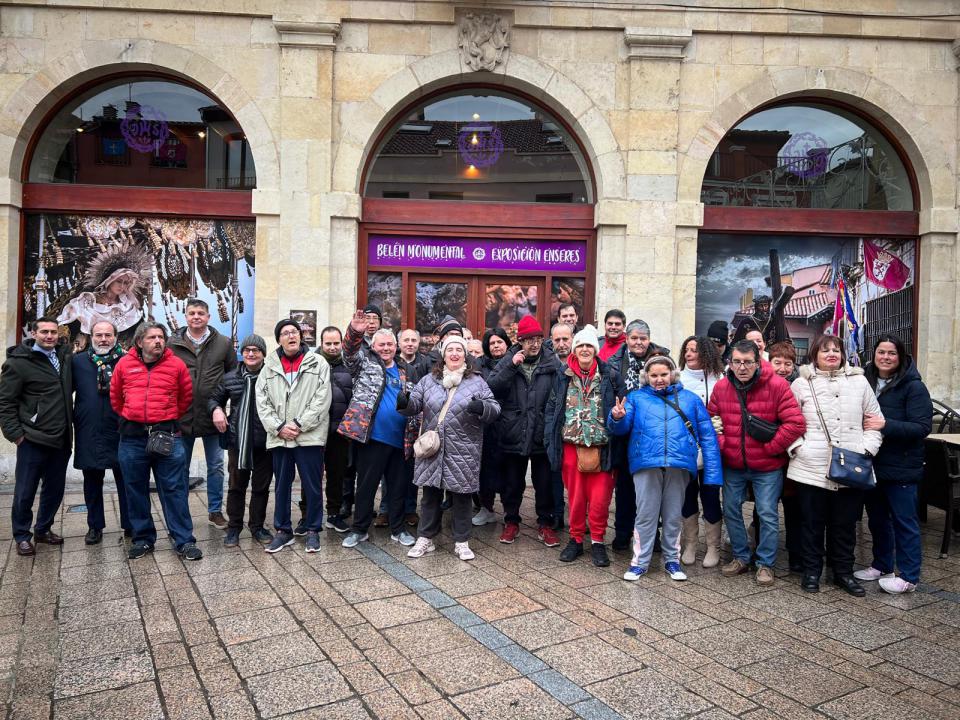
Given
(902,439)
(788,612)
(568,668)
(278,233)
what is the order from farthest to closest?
(278,233) < (902,439) < (788,612) < (568,668)

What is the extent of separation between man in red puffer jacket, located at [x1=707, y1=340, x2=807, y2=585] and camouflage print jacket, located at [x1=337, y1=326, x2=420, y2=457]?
255 centimetres

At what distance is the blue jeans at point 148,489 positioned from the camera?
18.7 feet

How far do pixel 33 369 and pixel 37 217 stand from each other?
4.37m

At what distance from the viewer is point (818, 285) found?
975 centimetres

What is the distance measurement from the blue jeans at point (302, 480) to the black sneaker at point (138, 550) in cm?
103

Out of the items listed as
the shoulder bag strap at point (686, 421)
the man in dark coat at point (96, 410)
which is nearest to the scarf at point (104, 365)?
the man in dark coat at point (96, 410)

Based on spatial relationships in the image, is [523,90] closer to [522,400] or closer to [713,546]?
[522,400]

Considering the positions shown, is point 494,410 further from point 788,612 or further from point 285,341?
point 788,612

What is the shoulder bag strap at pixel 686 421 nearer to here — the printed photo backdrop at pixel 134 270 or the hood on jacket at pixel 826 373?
the hood on jacket at pixel 826 373

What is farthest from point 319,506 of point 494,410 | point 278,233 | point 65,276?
point 65,276

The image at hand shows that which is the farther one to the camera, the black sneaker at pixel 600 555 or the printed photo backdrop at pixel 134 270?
the printed photo backdrop at pixel 134 270

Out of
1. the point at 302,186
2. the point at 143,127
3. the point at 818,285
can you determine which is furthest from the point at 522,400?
the point at 143,127

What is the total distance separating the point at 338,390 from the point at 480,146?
16.3ft

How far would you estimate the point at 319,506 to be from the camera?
6020 millimetres
